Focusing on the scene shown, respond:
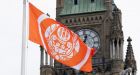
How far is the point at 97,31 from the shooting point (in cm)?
6844

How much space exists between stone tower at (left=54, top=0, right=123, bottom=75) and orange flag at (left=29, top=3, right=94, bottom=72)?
36.6 m

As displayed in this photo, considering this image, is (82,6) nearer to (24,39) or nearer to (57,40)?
(57,40)

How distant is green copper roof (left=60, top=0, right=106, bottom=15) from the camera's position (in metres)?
69.4

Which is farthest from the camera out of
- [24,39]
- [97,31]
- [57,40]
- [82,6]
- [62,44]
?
[82,6]

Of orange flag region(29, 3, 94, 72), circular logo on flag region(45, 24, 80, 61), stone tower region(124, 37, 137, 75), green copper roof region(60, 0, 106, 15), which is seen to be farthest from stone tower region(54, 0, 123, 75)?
circular logo on flag region(45, 24, 80, 61)

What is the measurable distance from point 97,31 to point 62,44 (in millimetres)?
40628

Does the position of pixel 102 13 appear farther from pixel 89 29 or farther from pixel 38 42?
pixel 38 42

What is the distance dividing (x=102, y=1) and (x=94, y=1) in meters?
0.94

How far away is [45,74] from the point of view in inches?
2569

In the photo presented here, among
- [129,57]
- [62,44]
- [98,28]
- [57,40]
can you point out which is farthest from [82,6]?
[57,40]

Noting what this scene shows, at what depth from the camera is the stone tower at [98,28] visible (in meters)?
66.7

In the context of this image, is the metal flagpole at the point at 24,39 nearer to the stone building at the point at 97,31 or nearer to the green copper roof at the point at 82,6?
the stone building at the point at 97,31

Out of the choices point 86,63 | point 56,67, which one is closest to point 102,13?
point 56,67

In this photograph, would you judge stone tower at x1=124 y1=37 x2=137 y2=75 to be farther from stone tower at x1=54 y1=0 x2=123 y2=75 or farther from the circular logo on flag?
the circular logo on flag
